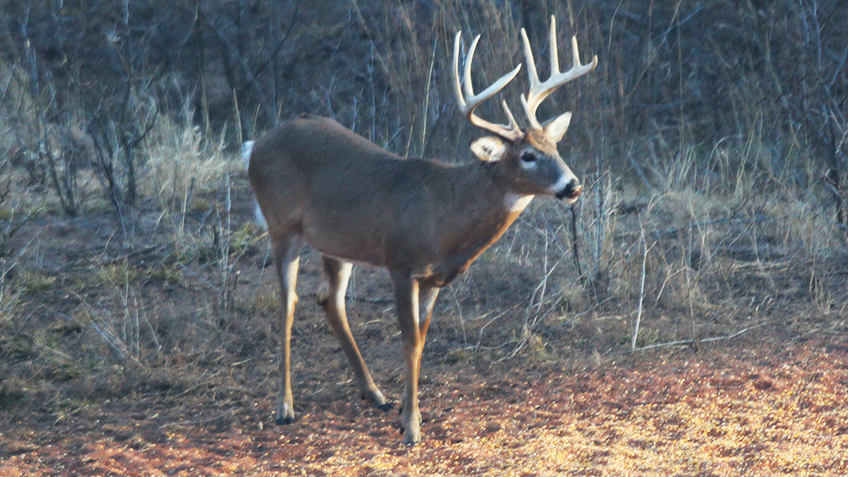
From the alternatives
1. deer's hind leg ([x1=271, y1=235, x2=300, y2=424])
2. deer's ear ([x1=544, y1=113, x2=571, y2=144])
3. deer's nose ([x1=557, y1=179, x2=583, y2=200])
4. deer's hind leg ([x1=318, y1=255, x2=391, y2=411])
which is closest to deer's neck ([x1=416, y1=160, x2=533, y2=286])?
deer's nose ([x1=557, y1=179, x2=583, y2=200])

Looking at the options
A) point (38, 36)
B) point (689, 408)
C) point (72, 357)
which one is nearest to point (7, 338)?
point (72, 357)

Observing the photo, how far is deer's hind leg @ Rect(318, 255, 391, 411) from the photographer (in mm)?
5496

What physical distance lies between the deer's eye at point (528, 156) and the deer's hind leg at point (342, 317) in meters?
1.40

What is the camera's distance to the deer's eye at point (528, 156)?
4926mm

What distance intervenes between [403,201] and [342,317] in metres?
0.94

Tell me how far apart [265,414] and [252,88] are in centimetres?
832

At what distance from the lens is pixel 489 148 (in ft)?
16.2

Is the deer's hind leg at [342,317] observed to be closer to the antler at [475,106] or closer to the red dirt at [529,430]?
the red dirt at [529,430]

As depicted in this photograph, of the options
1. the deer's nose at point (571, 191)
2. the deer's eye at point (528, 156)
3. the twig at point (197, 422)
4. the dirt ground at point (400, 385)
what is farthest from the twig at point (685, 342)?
the twig at point (197, 422)

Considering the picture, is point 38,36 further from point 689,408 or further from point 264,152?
point 689,408

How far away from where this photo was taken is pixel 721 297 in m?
7.00

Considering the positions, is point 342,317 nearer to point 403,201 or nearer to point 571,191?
point 403,201

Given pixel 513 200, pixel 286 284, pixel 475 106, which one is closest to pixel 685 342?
pixel 513 200

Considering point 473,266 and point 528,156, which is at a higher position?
point 528,156
